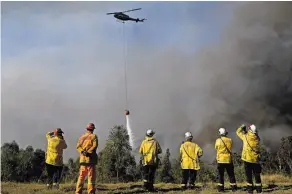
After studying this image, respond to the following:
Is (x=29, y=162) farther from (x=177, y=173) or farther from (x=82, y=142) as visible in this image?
(x=82, y=142)

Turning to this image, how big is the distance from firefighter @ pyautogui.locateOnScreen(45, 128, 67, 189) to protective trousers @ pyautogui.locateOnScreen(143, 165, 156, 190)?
3.41m

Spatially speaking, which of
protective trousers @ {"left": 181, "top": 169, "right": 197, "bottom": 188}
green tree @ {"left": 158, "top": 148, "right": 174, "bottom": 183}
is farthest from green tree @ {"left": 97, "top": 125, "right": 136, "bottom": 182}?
protective trousers @ {"left": 181, "top": 169, "right": 197, "bottom": 188}

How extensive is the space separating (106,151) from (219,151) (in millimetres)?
37329

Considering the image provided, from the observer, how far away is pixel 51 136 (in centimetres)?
1711

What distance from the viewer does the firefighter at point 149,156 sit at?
16.9 metres

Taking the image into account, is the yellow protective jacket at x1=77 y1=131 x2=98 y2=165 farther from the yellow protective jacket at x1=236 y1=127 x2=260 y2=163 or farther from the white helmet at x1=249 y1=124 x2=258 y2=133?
the white helmet at x1=249 y1=124 x2=258 y2=133

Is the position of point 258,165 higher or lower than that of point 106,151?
lower

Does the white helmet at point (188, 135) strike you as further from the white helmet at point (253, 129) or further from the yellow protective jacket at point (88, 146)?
the yellow protective jacket at point (88, 146)

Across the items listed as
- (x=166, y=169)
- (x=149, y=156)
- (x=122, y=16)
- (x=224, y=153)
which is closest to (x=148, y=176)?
(x=149, y=156)

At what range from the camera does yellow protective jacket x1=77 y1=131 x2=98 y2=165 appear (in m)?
14.2

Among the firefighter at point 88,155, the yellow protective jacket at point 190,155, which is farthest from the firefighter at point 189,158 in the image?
the firefighter at point 88,155

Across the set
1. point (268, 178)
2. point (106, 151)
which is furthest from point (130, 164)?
point (268, 178)

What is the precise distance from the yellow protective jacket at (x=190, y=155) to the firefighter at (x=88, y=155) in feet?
14.9

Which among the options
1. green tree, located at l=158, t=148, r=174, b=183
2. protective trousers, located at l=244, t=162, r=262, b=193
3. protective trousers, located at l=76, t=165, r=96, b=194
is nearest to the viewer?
protective trousers, located at l=76, t=165, r=96, b=194
